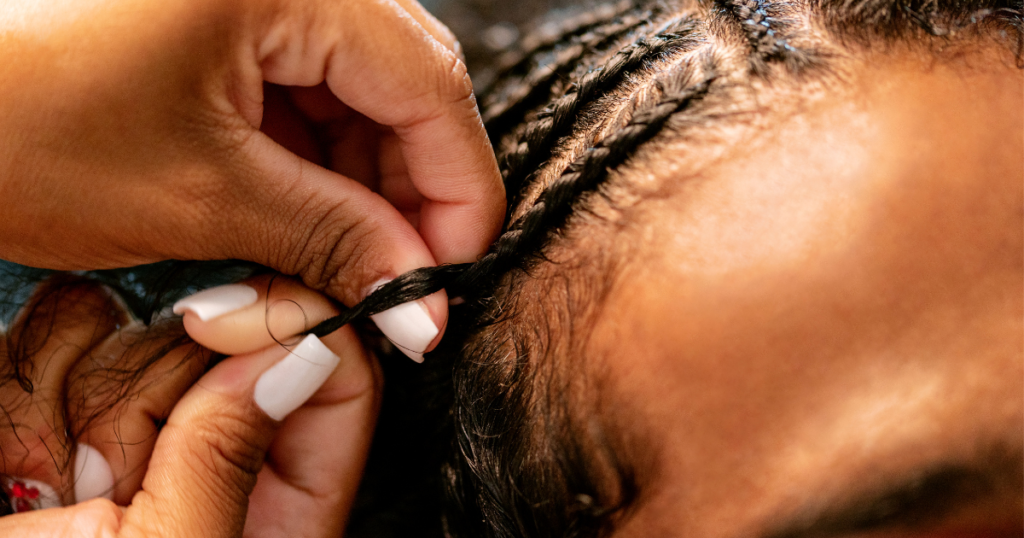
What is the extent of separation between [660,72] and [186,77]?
453 millimetres

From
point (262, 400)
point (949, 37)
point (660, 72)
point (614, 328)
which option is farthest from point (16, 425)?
point (949, 37)

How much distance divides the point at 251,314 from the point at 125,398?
20cm

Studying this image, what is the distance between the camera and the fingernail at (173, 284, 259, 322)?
580mm

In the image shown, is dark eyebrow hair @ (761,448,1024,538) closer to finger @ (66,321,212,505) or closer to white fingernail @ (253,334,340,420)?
white fingernail @ (253,334,340,420)

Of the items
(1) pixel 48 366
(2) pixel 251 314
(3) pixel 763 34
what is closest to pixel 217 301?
(2) pixel 251 314

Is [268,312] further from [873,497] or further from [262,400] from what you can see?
[873,497]

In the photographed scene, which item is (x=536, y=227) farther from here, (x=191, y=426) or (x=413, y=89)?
(x=191, y=426)

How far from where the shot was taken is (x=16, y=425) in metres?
0.64

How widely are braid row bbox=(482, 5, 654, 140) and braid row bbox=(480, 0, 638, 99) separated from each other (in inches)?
1.7

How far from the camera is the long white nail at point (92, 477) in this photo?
2.08 feet

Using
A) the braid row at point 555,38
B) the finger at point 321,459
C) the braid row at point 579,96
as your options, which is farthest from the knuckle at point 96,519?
the braid row at point 555,38

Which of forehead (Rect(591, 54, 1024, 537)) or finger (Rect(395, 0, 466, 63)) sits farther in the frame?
finger (Rect(395, 0, 466, 63))

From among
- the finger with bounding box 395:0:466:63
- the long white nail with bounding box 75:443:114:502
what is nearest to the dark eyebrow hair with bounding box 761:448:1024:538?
the finger with bounding box 395:0:466:63

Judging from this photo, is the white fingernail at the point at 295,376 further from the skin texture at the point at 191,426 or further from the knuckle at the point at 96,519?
the knuckle at the point at 96,519
